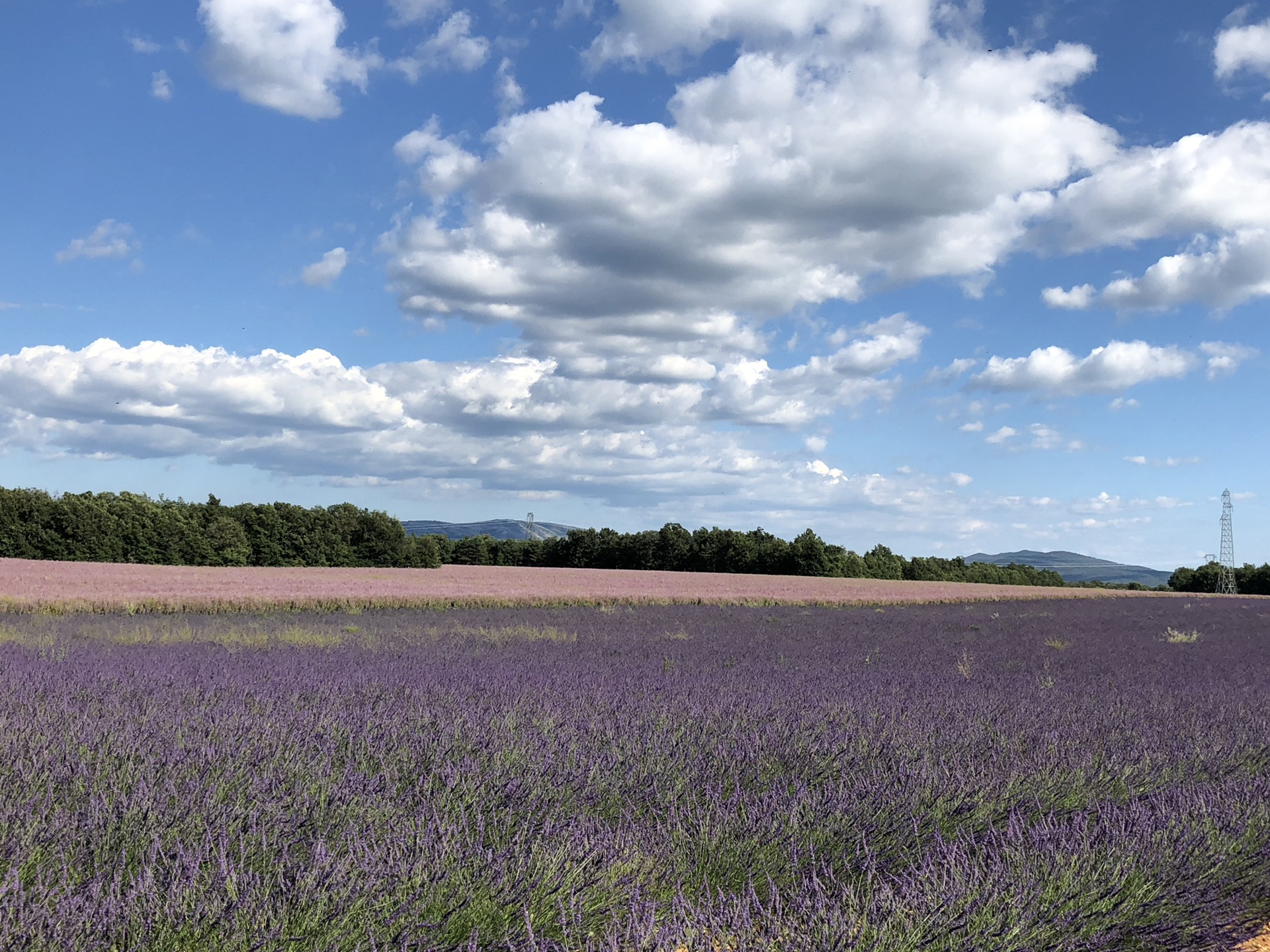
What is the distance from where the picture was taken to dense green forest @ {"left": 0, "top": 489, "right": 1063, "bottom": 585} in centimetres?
3847

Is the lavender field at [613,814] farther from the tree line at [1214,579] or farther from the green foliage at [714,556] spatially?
the tree line at [1214,579]

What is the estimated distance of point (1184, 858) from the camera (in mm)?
2875

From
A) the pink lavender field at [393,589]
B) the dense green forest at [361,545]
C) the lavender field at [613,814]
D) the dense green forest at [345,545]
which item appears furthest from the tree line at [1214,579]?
the lavender field at [613,814]

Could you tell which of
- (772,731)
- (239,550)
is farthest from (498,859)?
(239,550)

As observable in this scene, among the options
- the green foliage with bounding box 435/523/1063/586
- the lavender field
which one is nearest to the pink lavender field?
the lavender field

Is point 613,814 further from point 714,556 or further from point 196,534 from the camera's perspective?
point 714,556

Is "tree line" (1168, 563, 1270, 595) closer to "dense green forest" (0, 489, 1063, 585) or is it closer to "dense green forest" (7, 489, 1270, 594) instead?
"dense green forest" (7, 489, 1270, 594)

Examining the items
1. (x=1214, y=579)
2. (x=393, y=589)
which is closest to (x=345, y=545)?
(x=393, y=589)

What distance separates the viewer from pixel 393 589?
→ 69.2 feet

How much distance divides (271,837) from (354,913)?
0.65 meters

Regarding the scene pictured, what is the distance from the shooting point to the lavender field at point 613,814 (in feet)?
6.84

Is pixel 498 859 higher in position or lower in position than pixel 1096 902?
higher

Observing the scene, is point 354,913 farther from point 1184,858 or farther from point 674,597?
point 674,597

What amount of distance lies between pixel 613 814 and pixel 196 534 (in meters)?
42.9
